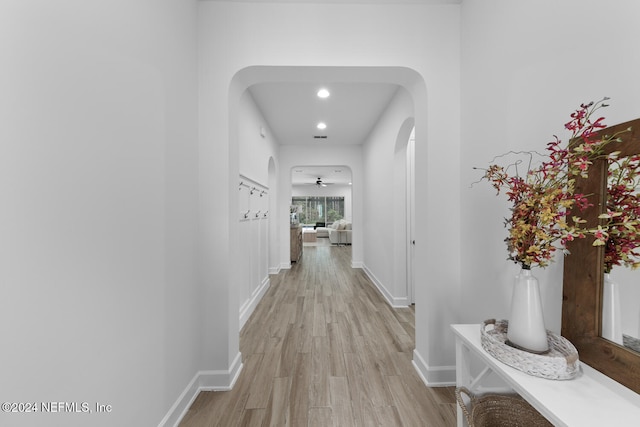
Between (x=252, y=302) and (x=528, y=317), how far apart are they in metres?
3.00

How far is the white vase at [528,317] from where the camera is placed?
974 mm

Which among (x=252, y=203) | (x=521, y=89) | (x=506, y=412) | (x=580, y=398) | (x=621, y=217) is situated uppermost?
(x=521, y=89)

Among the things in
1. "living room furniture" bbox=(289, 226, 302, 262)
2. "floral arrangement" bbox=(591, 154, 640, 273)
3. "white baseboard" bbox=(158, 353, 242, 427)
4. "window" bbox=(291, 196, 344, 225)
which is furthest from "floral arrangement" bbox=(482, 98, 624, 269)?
"window" bbox=(291, 196, 344, 225)

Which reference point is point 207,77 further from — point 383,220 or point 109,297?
point 383,220

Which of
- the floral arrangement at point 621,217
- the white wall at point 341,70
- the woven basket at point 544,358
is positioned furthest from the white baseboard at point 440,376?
the floral arrangement at point 621,217

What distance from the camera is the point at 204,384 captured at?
188 centimetres

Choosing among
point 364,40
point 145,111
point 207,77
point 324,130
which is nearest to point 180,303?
point 145,111

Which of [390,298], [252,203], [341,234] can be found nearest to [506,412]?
[390,298]

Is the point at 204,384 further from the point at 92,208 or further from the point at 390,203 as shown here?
Answer: the point at 390,203

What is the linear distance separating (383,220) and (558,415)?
11.1 feet

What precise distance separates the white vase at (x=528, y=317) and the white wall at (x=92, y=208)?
1.57 metres

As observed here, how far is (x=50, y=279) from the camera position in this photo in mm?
838

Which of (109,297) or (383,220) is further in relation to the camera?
(383,220)

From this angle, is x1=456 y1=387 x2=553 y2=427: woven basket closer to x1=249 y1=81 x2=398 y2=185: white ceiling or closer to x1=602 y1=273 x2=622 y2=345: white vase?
x1=602 y1=273 x2=622 y2=345: white vase
